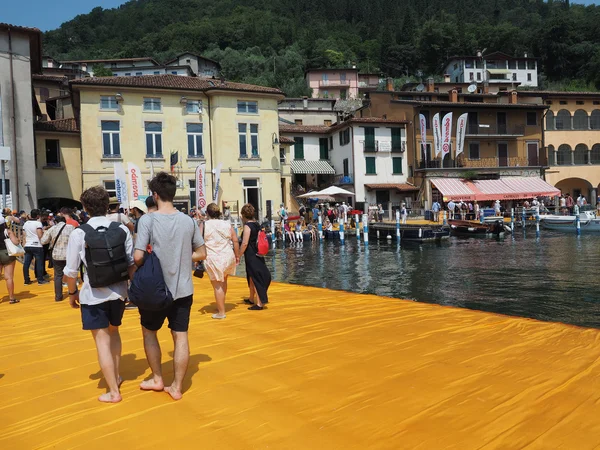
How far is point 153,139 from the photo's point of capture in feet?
112

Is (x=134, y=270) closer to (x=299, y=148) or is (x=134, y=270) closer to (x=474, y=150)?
(x=299, y=148)

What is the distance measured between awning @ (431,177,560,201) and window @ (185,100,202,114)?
20675 millimetres

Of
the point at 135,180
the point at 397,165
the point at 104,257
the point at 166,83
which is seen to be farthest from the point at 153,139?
the point at 104,257

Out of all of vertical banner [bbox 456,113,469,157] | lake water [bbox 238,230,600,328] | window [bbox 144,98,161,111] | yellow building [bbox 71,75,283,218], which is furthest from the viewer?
vertical banner [bbox 456,113,469,157]

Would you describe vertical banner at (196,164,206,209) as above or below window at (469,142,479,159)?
below

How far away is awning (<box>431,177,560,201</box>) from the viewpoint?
139 feet

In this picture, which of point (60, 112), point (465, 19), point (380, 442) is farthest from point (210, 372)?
point (465, 19)

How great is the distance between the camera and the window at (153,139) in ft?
111

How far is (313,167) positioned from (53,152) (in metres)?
21.8

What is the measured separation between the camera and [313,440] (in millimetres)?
3564

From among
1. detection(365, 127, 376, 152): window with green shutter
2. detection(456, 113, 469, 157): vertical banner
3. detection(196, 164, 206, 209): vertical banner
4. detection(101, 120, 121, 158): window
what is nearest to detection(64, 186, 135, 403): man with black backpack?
detection(196, 164, 206, 209): vertical banner

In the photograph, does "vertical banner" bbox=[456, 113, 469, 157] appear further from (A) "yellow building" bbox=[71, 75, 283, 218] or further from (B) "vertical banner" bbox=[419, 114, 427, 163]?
(A) "yellow building" bbox=[71, 75, 283, 218]

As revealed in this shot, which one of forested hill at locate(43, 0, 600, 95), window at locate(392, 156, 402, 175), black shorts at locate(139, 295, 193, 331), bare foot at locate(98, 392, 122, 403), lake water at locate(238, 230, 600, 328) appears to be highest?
forested hill at locate(43, 0, 600, 95)

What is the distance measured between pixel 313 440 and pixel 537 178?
47926 mm
